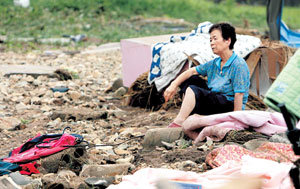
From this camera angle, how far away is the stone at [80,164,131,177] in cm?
388

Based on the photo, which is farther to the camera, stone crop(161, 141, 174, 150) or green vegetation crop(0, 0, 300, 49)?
green vegetation crop(0, 0, 300, 49)

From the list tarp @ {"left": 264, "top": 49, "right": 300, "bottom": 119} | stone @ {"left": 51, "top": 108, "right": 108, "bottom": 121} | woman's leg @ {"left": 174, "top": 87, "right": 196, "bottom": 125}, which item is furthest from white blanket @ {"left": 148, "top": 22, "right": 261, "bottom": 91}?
tarp @ {"left": 264, "top": 49, "right": 300, "bottom": 119}

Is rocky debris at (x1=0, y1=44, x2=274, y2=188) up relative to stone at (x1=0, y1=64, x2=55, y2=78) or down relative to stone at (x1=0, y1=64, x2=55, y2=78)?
down

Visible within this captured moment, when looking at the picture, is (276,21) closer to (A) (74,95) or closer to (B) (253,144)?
(A) (74,95)

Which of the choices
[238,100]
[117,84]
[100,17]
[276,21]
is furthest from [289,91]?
[100,17]

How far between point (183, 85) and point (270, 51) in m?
1.71

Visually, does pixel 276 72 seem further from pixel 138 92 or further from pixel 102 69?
pixel 102 69

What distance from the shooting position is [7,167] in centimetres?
405

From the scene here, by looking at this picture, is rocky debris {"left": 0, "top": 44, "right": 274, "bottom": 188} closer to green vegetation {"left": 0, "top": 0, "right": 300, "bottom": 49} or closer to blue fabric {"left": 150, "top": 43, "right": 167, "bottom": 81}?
blue fabric {"left": 150, "top": 43, "right": 167, "bottom": 81}

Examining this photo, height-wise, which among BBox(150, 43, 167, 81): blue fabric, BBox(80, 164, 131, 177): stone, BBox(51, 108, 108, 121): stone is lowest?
BBox(51, 108, 108, 121): stone

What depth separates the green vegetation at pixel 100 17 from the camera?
13594mm

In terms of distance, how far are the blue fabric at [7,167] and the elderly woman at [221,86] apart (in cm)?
149

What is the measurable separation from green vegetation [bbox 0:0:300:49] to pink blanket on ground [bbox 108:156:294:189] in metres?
8.71

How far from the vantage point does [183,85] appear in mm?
5340
